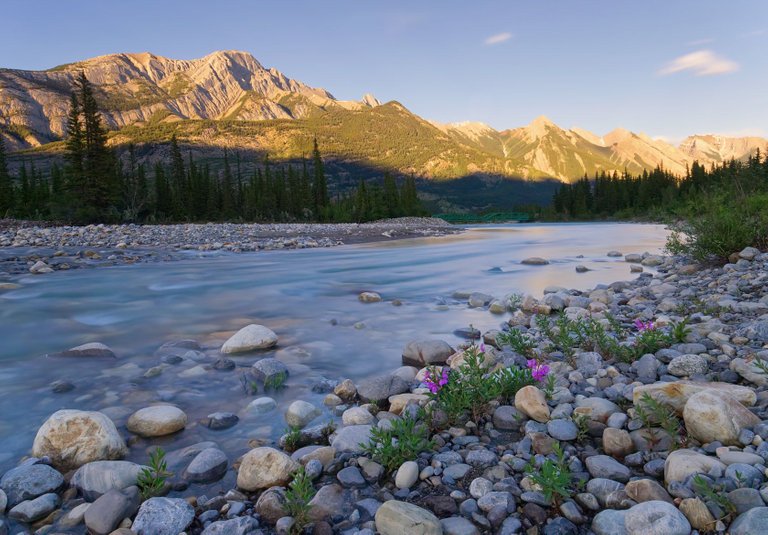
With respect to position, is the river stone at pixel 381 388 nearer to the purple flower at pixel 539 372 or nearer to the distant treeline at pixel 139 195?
the purple flower at pixel 539 372

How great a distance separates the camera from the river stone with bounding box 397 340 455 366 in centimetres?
512

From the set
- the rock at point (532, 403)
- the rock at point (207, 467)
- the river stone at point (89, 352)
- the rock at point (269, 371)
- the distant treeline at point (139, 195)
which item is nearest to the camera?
the rock at point (207, 467)

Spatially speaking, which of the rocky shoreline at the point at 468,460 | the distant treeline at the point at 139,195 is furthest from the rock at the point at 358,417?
the distant treeline at the point at 139,195

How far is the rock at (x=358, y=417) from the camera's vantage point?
3.51m

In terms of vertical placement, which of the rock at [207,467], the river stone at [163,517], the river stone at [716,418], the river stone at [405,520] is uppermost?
the river stone at [716,418]

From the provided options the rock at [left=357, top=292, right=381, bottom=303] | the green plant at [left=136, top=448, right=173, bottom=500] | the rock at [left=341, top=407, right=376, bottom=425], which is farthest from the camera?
the rock at [left=357, top=292, right=381, bottom=303]

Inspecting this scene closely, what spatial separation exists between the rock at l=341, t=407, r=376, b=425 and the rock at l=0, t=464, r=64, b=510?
73.5 inches

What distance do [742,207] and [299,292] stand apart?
10566 millimetres

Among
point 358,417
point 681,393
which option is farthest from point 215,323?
point 681,393

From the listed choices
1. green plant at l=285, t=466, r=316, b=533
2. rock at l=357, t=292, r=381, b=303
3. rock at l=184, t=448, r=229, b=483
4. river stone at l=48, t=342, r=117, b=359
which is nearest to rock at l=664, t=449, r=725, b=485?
green plant at l=285, t=466, r=316, b=533

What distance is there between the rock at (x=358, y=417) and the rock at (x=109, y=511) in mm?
1509

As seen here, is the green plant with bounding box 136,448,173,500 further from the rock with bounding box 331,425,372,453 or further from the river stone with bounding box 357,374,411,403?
the river stone with bounding box 357,374,411,403

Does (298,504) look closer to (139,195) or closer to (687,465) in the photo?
(687,465)

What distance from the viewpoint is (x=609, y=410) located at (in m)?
3.15
